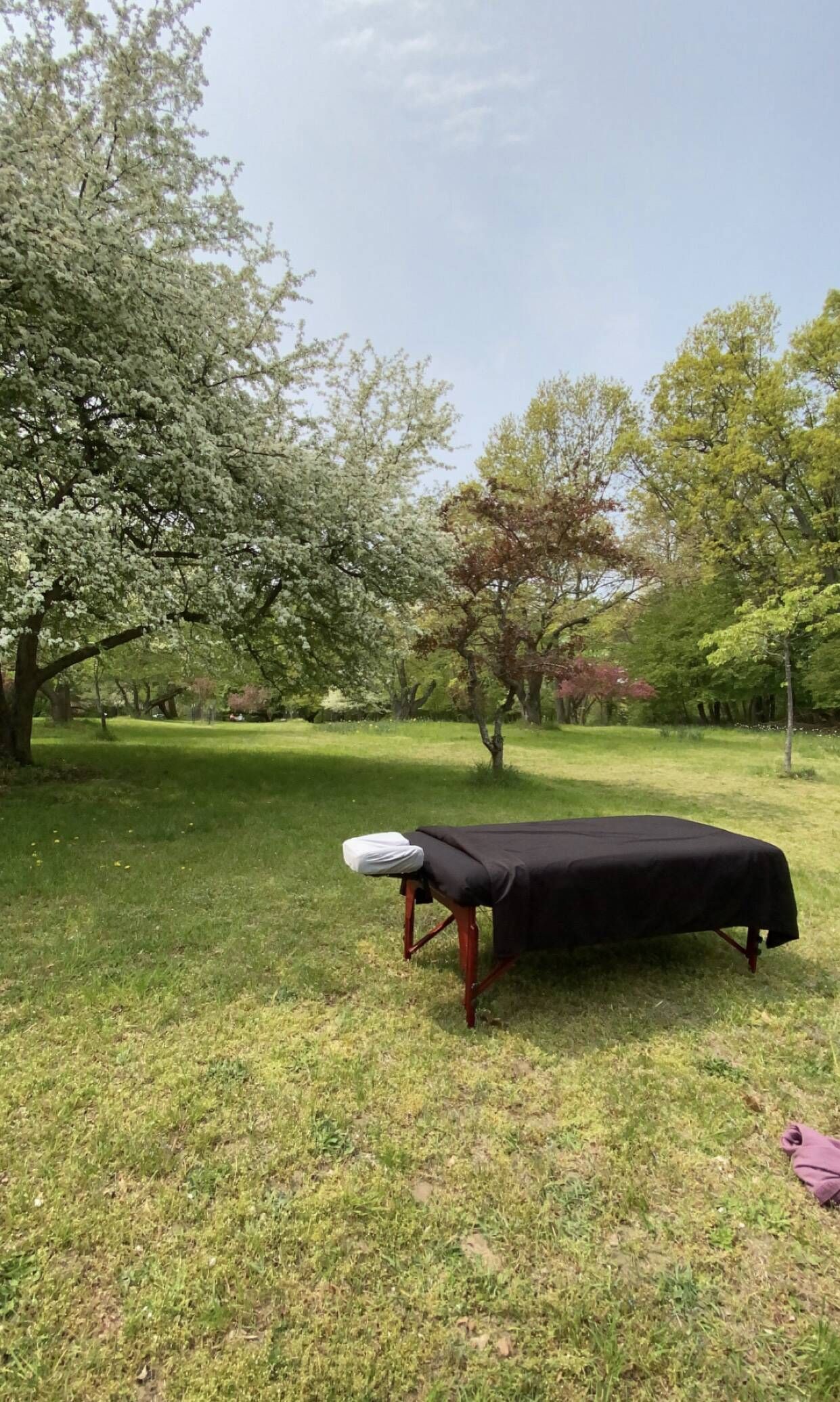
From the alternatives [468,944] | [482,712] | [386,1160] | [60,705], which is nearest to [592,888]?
[468,944]

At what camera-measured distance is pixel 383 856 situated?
3775 millimetres

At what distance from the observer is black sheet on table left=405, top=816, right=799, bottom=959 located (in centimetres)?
348

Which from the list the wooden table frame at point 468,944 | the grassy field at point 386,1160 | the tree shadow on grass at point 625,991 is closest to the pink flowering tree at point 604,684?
the tree shadow on grass at point 625,991

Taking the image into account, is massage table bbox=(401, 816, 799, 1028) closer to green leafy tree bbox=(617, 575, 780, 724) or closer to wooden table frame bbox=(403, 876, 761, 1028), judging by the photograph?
wooden table frame bbox=(403, 876, 761, 1028)

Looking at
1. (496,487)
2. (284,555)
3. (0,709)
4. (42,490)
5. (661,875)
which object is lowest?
(661,875)

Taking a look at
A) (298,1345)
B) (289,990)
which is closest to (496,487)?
(289,990)

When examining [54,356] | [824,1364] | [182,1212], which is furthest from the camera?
[54,356]

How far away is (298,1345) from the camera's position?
1.81m

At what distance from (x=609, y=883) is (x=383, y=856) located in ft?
4.64

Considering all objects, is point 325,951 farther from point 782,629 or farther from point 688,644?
point 688,644

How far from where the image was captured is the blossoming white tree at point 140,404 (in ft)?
21.0

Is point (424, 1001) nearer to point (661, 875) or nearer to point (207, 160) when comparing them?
point (661, 875)

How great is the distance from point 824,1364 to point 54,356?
A: 31.6 feet

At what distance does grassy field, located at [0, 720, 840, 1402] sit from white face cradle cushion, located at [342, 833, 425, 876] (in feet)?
2.64
